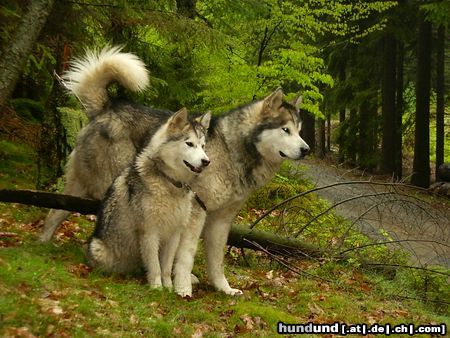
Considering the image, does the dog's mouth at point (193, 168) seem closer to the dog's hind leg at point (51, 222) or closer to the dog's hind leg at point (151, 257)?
the dog's hind leg at point (151, 257)

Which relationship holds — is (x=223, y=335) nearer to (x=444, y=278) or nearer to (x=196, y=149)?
(x=196, y=149)

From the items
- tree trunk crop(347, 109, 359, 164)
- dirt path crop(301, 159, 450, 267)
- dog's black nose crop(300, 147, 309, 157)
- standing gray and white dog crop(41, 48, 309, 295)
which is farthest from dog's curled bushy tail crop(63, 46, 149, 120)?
tree trunk crop(347, 109, 359, 164)

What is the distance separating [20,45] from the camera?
239 inches

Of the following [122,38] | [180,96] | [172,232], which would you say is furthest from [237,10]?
[172,232]

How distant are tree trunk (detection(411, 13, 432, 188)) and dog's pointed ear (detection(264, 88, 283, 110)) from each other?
1551cm

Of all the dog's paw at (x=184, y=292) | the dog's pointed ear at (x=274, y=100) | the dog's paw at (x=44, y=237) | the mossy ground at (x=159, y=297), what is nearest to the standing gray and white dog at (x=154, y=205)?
the dog's paw at (x=184, y=292)

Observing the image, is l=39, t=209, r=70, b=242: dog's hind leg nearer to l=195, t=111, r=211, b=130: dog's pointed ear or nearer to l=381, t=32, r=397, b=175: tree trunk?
l=195, t=111, r=211, b=130: dog's pointed ear

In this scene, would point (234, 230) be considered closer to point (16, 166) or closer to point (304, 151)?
point (304, 151)

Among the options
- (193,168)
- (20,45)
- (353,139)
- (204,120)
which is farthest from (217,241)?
(353,139)

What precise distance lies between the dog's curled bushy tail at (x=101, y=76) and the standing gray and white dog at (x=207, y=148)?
1 cm

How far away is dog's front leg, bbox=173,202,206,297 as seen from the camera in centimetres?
618

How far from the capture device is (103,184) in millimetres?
7012

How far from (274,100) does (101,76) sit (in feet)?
7.55

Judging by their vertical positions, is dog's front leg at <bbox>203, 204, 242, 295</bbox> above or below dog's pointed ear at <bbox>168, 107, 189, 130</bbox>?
below
